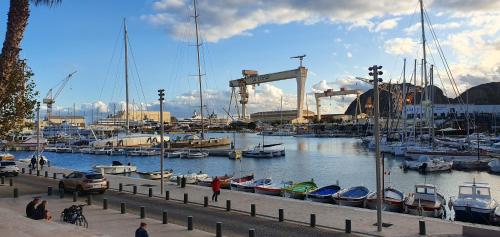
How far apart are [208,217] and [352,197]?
1086 cm

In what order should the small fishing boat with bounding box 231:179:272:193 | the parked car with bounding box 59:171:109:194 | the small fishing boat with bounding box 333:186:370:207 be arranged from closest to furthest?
the small fishing boat with bounding box 333:186:370:207 → the parked car with bounding box 59:171:109:194 → the small fishing boat with bounding box 231:179:272:193

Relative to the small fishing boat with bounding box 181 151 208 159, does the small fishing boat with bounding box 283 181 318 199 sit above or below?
above

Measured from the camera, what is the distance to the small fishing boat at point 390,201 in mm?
27203

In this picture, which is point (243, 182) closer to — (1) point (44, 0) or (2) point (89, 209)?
(2) point (89, 209)

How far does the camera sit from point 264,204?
957 inches

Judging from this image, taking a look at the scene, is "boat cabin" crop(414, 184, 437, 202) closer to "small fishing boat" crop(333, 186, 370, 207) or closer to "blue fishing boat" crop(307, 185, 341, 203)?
"small fishing boat" crop(333, 186, 370, 207)

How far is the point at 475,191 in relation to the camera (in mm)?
26469

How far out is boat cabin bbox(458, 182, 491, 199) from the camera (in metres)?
26.0

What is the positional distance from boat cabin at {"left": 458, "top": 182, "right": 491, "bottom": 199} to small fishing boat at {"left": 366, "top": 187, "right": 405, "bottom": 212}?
3.24 metres

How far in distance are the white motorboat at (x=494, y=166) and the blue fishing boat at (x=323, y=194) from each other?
31192 mm

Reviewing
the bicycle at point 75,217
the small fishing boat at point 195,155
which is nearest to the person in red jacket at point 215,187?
the bicycle at point 75,217

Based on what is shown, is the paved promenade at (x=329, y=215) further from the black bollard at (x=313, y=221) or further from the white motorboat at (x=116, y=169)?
the white motorboat at (x=116, y=169)

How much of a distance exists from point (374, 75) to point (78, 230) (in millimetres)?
12169

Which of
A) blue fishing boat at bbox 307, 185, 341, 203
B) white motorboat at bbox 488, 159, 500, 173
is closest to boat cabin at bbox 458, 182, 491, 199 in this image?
Result: blue fishing boat at bbox 307, 185, 341, 203
